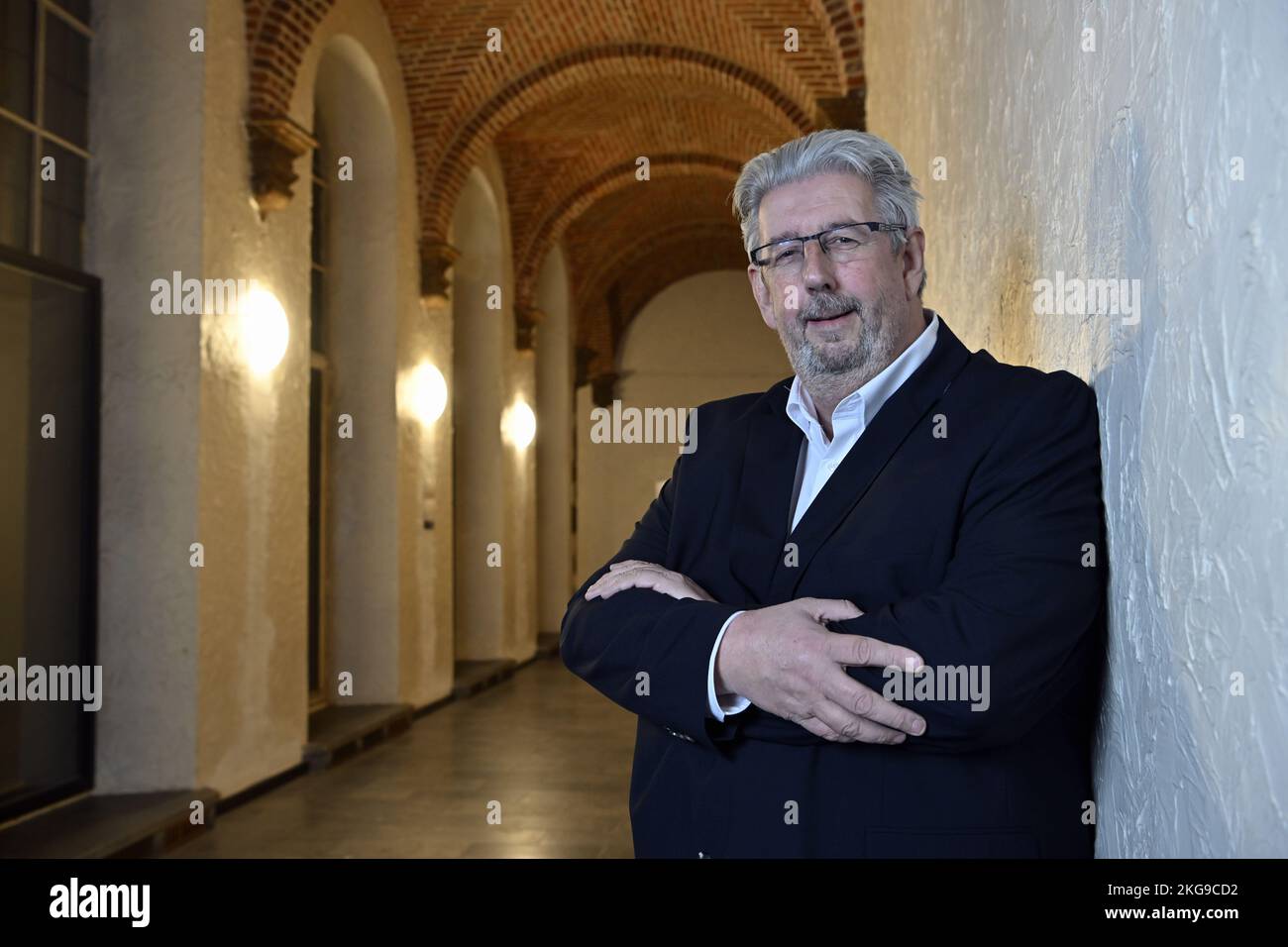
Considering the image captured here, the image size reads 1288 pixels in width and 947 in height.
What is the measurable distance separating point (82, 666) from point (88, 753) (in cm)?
42

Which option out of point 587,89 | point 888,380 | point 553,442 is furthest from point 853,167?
point 553,442

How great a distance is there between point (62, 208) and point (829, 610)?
17.4 ft

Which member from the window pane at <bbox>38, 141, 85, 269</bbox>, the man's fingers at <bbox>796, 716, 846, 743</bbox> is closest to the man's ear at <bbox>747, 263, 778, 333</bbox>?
the man's fingers at <bbox>796, 716, 846, 743</bbox>

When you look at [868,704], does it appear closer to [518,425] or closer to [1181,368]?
[1181,368]

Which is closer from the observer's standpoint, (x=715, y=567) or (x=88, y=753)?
(x=715, y=567)

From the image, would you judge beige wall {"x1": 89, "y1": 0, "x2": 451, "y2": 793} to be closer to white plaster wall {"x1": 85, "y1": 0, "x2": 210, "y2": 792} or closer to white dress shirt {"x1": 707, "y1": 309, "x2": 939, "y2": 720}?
white plaster wall {"x1": 85, "y1": 0, "x2": 210, "y2": 792}

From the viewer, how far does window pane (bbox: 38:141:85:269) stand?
5.45 m

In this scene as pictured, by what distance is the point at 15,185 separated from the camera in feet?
17.1

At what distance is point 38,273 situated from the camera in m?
5.32

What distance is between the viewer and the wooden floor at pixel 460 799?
17.7 feet
